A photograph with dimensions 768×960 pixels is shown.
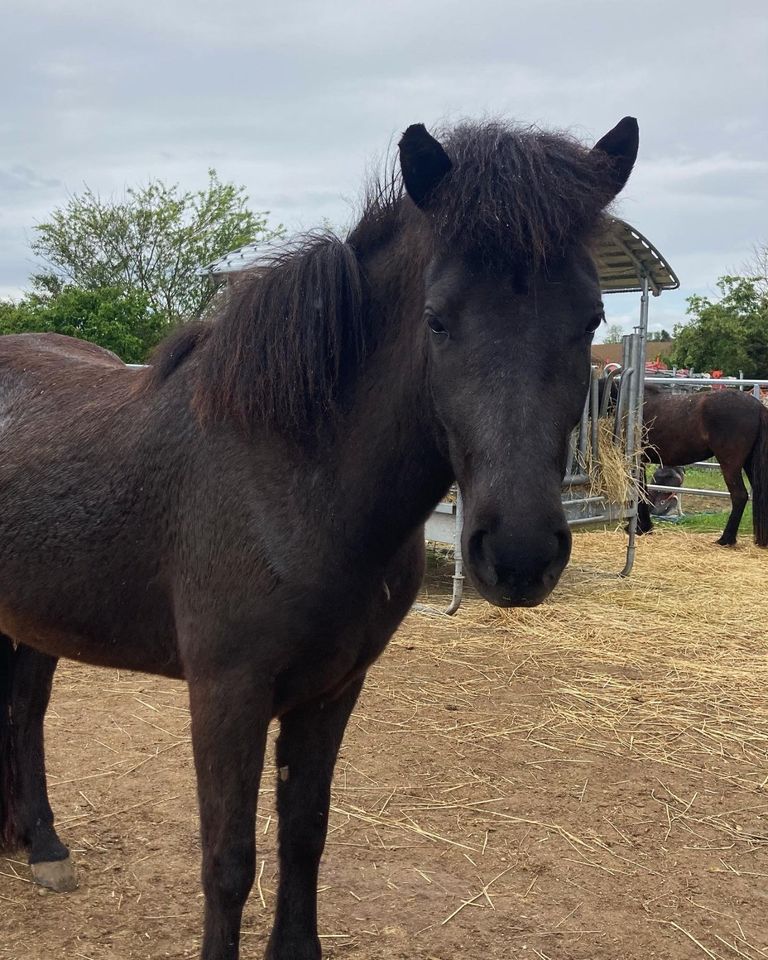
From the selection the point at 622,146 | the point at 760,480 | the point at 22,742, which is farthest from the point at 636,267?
the point at 22,742

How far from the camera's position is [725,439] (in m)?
9.90

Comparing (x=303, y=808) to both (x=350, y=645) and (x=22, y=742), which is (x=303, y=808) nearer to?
(x=350, y=645)

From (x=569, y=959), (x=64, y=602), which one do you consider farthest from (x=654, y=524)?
(x=64, y=602)

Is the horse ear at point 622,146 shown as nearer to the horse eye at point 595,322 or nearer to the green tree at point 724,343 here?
the horse eye at point 595,322

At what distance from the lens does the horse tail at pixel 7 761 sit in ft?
9.60

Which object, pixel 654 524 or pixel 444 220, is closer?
pixel 444 220

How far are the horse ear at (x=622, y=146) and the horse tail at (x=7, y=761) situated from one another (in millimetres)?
2536

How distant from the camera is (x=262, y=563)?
6.00 ft

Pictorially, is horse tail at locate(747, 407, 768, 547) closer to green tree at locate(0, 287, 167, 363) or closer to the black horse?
the black horse

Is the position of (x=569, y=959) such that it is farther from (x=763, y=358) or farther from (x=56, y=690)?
(x=763, y=358)

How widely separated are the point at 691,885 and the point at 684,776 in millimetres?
950

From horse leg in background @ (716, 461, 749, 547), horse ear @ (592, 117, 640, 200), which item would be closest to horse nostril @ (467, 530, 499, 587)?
horse ear @ (592, 117, 640, 200)

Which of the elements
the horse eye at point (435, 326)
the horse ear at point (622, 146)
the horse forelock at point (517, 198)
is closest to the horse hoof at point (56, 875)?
the horse eye at point (435, 326)

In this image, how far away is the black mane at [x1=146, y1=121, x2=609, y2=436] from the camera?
1.52 meters
